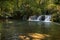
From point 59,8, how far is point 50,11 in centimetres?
425

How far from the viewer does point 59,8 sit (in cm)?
3841

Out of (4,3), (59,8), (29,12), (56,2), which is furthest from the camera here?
(29,12)

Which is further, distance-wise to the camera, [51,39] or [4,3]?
[51,39]

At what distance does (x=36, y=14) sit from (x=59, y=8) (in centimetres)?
775

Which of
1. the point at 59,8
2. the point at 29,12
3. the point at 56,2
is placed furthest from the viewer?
the point at 29,12

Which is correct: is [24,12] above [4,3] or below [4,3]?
below

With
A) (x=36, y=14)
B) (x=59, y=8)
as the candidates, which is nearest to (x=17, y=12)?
(x=36, y=14)

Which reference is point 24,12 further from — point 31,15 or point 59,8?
point 59,8

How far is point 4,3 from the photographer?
11453 mm

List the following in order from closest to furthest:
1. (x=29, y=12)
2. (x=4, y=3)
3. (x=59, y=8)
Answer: (x=4, y=3) < (x=59, y=8) < (x=29, y=12)

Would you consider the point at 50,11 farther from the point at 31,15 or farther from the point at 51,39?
the point at 51,39

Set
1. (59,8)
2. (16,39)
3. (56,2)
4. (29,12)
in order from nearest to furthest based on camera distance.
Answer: (16,39) < (59,8) < (56,2) < (29,12)

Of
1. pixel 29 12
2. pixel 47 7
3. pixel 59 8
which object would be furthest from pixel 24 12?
pixel 59 8

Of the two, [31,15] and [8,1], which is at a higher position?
[8,1]
